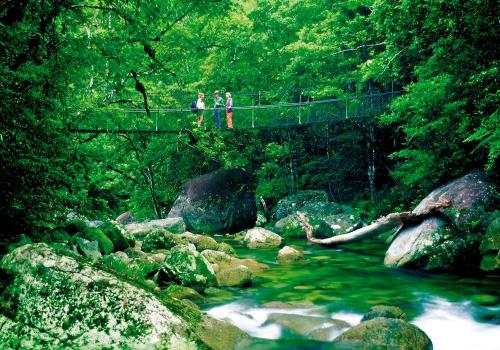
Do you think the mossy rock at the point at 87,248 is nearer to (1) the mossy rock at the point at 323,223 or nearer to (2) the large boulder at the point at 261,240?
(2) the large boulder at the point at 261,240

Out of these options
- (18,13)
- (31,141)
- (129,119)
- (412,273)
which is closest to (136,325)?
(31,141)

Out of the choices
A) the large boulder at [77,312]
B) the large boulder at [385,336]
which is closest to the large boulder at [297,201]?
the large boulder at [385,336]

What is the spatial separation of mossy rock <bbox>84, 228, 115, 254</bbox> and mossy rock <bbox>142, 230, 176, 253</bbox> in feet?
4.57

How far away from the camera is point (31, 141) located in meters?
4.25

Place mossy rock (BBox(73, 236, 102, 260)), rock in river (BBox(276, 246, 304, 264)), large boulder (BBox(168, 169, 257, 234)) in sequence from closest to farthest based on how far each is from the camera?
1. mossy rock (BBox(73, 236, 102, 260))
2. rock in river (BBox(276, 246, 304, 264))
3. large boulder (BBox(168, 169, 257, 234))

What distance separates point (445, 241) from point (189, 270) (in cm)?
411

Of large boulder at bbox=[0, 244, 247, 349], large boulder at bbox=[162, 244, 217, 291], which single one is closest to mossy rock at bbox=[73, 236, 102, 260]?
large boulder at bbox=[162, 244, 217, 291]

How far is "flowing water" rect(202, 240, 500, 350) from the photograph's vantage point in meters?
4.84

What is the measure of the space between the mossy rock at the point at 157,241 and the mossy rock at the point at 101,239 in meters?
1.39

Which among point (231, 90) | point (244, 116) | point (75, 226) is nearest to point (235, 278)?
point (75, 226)

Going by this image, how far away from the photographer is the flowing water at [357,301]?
4.84 m

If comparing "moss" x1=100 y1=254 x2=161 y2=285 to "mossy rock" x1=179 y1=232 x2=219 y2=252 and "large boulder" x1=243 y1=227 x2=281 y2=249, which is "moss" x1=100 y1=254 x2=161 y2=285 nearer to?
"mossy rock" x1=179 y1=232 x2=219 y2=252

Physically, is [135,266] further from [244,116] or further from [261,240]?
[244,116]

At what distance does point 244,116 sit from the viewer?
56.5 feet
